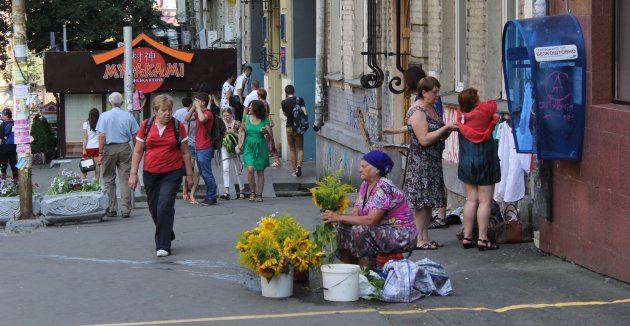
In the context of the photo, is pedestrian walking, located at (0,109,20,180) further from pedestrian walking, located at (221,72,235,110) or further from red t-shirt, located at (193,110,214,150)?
red t-shirt, located at (193,110,214,150)

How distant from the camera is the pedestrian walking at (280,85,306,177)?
22.1m

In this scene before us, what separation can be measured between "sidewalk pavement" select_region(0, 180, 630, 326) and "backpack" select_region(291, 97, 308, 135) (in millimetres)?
9603

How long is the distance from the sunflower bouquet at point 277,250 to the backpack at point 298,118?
1306cm

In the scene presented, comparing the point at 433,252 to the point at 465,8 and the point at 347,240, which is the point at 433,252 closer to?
the point at 347,240

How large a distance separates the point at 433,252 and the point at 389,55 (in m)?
5.74

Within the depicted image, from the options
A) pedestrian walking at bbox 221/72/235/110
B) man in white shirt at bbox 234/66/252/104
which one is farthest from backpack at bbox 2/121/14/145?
man in white shirt at bbox 234/66/252/104

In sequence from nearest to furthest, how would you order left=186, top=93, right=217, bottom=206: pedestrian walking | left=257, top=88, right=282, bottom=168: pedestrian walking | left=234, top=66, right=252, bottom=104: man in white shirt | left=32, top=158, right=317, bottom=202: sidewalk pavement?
left=186, top=93, right=217, bottom=206: pedestrian walking < left=257, top=88, right=282, bottom=168: pedestrian walking < left=32, top=158, right=317, bottom=202: sidewalk pavement < left=234, top=66, right=252, bottom=104: man in white shirt

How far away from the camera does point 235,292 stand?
370 inches

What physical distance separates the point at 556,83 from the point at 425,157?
5.83ft

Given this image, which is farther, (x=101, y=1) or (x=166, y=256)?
(x=101, y=1)

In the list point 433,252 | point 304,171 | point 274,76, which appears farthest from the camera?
point 274,76

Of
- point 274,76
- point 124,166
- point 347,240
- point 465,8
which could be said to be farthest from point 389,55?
point 274,76

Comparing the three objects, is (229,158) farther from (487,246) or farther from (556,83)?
(556,83)

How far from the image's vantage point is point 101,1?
4300 cm
